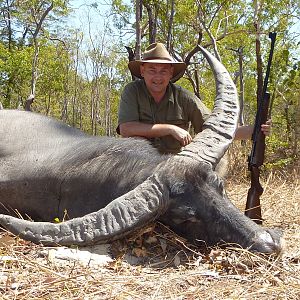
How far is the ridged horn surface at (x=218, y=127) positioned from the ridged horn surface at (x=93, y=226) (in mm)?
612

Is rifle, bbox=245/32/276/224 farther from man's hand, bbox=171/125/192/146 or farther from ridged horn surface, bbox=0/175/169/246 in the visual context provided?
ridged horn surface, bbox=0/175/169/246

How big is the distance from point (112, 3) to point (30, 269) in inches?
597

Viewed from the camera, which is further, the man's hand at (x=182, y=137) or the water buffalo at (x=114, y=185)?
the man's hand at (x=182, y=137)

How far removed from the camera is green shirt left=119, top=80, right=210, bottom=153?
4.62 metres

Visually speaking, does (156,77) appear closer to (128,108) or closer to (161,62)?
(161,62)

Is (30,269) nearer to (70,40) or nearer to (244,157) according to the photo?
(244,157)

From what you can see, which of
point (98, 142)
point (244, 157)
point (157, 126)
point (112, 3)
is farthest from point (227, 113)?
point (112, 3)

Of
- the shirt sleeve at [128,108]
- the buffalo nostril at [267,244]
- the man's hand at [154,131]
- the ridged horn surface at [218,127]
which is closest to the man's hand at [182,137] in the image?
the man's hand at [154,131]

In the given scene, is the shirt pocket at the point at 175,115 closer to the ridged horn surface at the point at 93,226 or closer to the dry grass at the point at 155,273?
the dry grass at the point at 155,273

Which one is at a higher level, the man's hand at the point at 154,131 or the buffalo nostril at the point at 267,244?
the man's hand at the point at 154,131

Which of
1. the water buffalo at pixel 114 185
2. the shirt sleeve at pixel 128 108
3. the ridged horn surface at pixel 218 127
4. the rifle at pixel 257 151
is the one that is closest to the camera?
the water buffalo at pixel 114 185

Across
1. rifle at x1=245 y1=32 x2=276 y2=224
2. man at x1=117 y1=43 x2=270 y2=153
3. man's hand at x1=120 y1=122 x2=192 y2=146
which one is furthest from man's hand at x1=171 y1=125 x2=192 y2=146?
rifle at x1=245 y1=32 x2=276 y2=224

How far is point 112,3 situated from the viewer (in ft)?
54.1

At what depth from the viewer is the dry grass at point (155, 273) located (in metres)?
2.32
